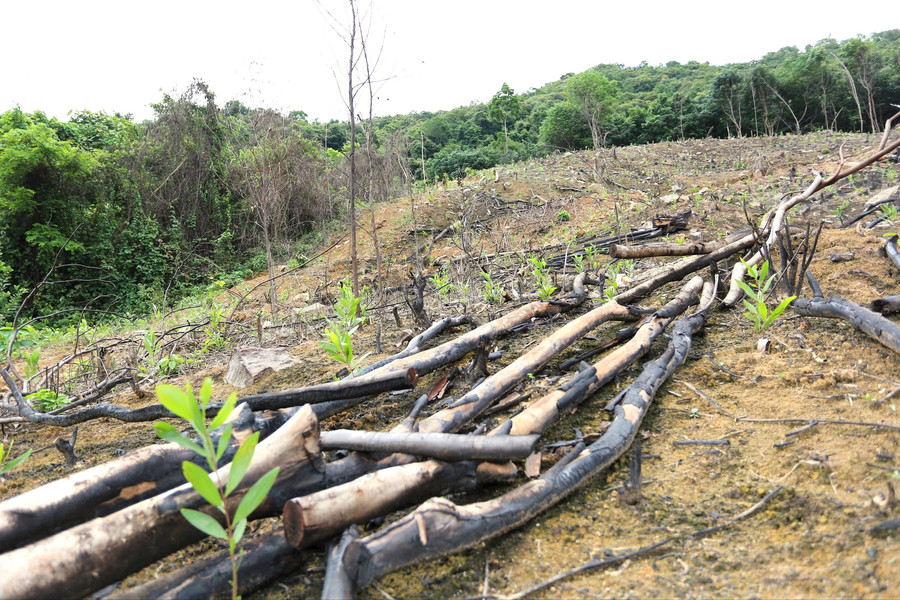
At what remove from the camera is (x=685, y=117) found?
26141 millimetres

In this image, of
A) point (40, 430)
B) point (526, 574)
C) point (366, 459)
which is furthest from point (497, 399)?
point (40, 430)

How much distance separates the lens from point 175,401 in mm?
1106

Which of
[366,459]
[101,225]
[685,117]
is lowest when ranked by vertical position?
[366,459]

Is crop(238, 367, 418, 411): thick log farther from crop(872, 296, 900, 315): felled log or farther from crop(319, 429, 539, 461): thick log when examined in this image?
crop(872, 296, 900, 315): felled log

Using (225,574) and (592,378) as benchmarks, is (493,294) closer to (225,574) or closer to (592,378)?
(592,378)

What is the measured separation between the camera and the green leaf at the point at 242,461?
113 centimetres

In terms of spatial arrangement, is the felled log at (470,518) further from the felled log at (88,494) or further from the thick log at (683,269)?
Result: the thick log at (683,269)

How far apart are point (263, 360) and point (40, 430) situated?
4.14 feet

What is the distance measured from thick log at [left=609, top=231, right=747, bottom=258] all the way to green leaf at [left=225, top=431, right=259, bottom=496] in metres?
2.60

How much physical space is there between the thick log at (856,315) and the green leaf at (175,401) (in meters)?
2.66

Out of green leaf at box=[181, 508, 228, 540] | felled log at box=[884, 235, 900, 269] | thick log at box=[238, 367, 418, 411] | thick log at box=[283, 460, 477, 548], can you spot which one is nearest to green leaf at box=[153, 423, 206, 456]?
green leaf at box=[181, 508, 228, 540]

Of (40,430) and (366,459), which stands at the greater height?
(366,459)

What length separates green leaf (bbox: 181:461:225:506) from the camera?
3.53 feet

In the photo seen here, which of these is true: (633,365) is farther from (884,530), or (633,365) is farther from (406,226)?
(406,226)
